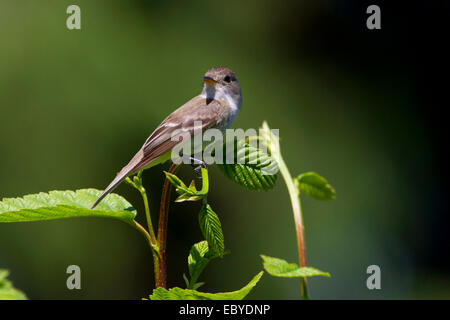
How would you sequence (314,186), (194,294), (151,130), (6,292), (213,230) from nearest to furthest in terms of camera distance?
(6,292) → (194,294) → (213,230) → (314,186) → (151,130)

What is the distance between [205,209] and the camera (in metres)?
1.35

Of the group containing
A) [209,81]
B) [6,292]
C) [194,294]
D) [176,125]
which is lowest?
[194,294]

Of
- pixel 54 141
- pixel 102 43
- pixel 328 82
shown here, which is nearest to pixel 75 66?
pixel 102 43

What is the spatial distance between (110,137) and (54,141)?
64cm

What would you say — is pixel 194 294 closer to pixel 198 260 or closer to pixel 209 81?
pixel 198 260

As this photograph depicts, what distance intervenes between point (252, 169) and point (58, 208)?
1.73ft

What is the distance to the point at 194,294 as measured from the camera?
47.6 inches

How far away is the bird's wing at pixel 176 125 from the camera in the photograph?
2371 mm

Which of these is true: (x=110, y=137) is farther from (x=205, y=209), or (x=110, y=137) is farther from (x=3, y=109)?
(x=205, y=209)

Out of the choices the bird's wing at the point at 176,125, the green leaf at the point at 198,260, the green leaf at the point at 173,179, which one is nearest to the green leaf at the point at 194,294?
the green leaf at the point at 198,260

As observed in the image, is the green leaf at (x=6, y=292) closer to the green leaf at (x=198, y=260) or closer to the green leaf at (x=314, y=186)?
the green leaf at (x=198, y=260)

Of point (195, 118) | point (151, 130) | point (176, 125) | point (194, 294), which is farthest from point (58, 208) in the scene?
point (151, 130)

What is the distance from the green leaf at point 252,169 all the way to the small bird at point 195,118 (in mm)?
364

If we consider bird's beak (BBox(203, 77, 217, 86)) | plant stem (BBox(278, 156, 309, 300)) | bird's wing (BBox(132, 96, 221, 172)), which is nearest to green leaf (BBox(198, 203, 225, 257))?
plant stem (BBox(278, 156, 309, 300))
